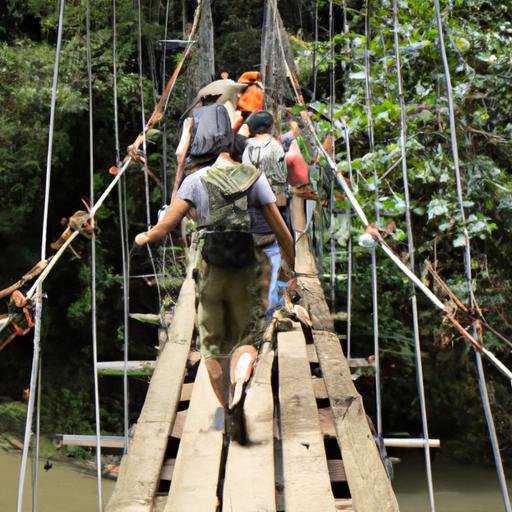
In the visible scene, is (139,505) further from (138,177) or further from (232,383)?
(138,177)

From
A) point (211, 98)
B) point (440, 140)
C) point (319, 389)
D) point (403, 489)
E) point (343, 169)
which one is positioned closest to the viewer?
point (319, 389)

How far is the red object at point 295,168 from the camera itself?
11.2 ft

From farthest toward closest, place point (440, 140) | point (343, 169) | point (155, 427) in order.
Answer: point (440, 140), point (343, 169), point (155, 427)

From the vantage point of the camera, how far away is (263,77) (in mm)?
5246

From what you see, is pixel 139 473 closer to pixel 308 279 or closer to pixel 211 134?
pixel 211 134

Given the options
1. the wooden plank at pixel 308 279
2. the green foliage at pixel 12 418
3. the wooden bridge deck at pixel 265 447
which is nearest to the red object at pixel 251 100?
the wooden plank at pixel 308 279

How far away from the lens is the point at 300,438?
2.42 meters

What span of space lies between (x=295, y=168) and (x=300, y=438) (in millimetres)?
1278

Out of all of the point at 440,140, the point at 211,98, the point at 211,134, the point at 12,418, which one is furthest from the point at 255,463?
the point at 12,418

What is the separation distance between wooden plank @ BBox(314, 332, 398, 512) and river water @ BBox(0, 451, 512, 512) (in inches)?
94.2

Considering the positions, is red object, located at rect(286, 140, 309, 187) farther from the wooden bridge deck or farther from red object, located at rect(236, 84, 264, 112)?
the wooden bridge deck

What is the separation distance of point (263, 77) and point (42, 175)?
1.77 m

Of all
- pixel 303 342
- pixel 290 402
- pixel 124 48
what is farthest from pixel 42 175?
pixel 290 402

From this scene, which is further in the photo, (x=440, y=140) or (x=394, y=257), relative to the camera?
(x=440, y=140)
